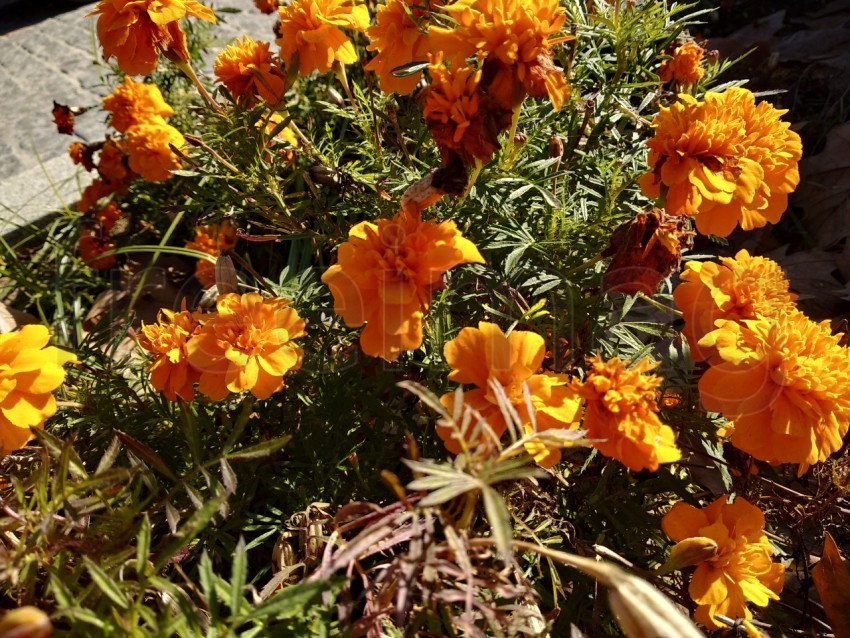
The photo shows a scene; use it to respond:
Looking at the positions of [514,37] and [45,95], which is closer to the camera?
[514,37]

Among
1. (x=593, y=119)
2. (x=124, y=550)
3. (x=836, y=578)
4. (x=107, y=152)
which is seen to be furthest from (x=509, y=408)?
(x=107, y=152)

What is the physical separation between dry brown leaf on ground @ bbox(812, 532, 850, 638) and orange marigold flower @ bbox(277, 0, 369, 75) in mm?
1262

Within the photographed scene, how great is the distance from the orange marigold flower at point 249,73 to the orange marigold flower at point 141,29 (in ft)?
0.25

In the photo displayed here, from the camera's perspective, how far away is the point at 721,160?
107cm

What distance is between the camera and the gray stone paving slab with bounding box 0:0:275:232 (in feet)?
8.72

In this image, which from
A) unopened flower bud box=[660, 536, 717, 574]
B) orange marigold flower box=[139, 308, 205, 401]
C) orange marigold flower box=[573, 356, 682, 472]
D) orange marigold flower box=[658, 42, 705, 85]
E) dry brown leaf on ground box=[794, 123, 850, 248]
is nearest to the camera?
orange marigold flower box=[573, 356, 682, 472]

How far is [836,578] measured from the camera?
1264 millimetres

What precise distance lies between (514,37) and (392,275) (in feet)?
1.21

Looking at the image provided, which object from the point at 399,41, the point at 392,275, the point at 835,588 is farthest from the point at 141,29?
the point at 835,588

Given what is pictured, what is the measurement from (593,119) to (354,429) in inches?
35.3

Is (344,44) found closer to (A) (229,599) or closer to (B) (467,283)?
(B) (467,283)

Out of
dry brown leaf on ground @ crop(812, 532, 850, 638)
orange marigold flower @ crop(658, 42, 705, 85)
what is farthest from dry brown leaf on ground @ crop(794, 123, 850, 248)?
dry brown leaf on ground @ crop(812, 532, 850, 638)

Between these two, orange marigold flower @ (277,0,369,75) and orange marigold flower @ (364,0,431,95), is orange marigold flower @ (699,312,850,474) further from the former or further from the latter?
orange marigold flower @ (277,0,369,75)

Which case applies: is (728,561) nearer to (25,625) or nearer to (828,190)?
(25,625)
